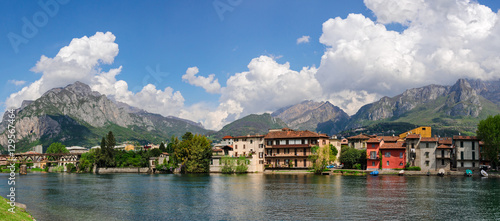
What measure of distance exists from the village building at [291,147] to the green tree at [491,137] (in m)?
42.1

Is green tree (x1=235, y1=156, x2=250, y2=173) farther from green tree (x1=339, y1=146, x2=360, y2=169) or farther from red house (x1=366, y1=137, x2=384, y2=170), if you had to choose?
red house (x1=366, y1=137, x2=384, y2=170)

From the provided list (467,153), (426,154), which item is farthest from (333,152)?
(467,153)

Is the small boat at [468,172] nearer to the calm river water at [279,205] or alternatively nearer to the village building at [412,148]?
the village building at [412,148]

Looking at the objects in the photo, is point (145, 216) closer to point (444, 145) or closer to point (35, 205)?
point (35, 205)

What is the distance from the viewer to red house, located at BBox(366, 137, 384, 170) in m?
108

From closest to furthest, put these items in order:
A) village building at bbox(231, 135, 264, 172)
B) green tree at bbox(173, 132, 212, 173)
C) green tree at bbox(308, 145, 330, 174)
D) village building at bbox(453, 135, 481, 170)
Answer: village building at bbox(453, 135, 481, 170) → green tree at bbox(308, 145, 330, 174) → green tree at bbox(173, 132, 212, 173) → village building at bbox(231, 135, 264, 172)

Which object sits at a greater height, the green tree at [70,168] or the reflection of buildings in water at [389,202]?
the reflection of buildings in water at [389,202]

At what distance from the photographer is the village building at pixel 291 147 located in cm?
11862

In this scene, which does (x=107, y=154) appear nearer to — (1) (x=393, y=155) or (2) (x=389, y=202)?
(1) (x=393, y=155)

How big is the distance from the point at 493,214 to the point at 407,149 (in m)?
69.3

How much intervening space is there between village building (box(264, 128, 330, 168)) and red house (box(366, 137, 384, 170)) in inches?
585

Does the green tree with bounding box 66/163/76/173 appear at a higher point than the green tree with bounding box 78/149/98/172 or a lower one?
lower

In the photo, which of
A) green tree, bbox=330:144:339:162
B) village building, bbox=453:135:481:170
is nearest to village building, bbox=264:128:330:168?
green tree, bbox=330:144:339:162

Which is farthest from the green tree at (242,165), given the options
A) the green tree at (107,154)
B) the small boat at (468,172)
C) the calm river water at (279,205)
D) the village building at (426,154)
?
the green tree at (107,154)
